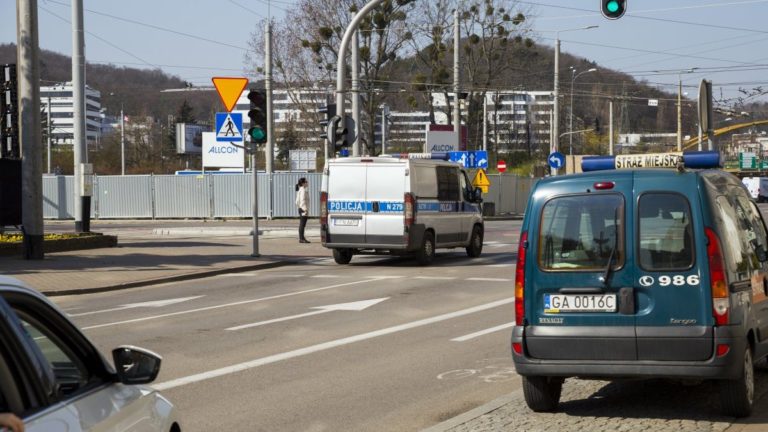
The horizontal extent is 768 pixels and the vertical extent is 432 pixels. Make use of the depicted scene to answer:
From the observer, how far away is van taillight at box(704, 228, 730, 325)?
729cm

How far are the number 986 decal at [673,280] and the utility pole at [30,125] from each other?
1774 centimetres

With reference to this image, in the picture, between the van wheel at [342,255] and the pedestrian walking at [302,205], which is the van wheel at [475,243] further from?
the pedestrian walking at [302,205]

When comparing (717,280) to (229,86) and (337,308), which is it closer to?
(337,308)

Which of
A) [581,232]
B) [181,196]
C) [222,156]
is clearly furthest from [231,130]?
[222,156]

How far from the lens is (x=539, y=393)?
783cm

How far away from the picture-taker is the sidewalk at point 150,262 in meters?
18.9

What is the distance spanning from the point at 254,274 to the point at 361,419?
13545mm

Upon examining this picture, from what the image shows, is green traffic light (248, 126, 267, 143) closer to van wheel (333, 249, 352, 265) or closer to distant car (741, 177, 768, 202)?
van wheel (333, 249, 352, 265)

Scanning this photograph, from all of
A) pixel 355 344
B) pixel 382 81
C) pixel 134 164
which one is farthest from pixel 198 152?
pixel 355 344

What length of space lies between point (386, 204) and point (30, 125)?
8006 millimetres

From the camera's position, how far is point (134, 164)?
9600cm

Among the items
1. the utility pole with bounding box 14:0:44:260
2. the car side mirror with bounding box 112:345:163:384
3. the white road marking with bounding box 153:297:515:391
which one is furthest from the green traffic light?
the car side mirror with bounding box 112:345:163:384

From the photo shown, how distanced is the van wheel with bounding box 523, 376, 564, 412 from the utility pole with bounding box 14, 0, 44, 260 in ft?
56.2

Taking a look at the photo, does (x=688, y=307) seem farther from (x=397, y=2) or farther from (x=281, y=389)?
(x=397, y=2)
